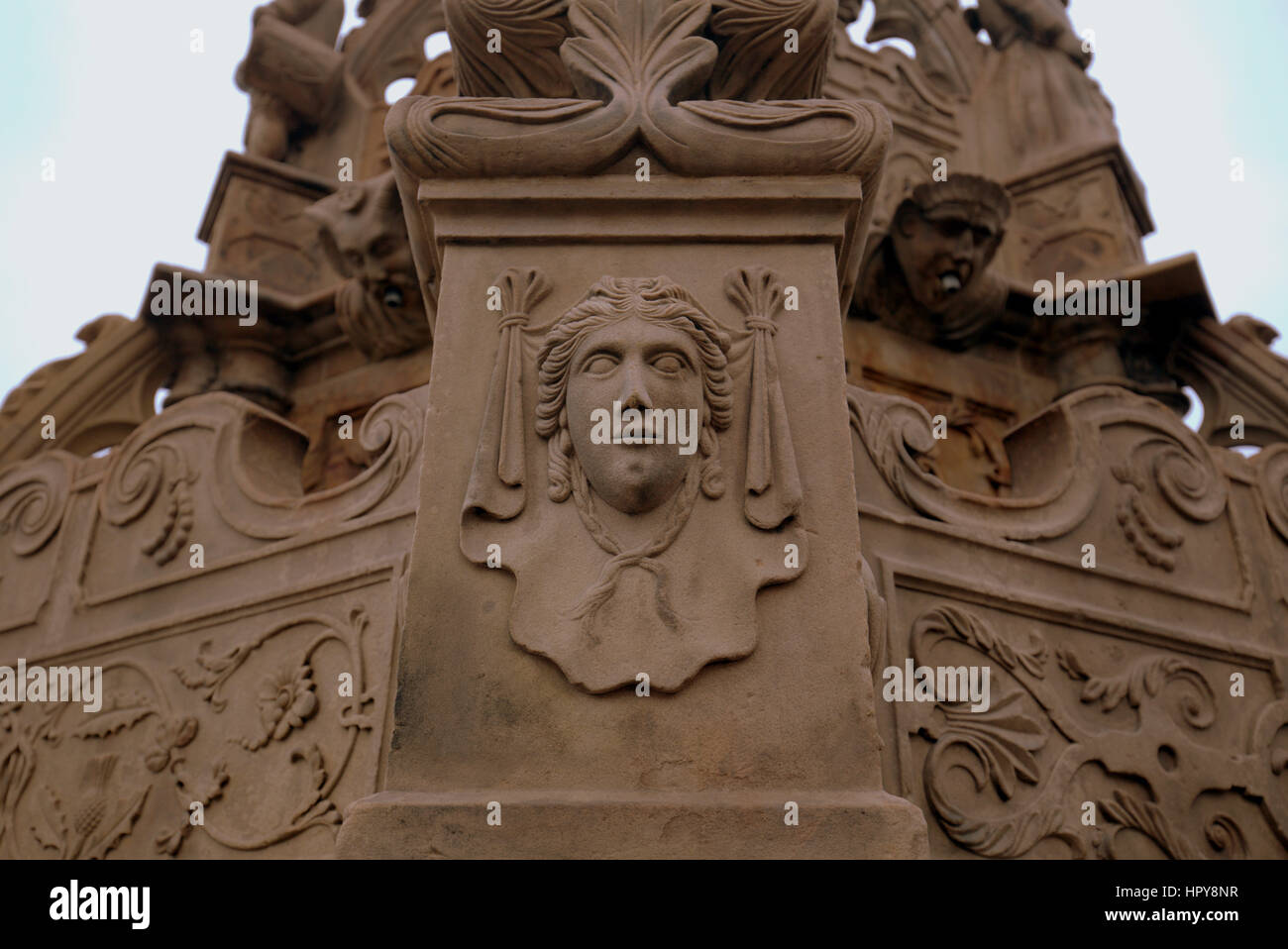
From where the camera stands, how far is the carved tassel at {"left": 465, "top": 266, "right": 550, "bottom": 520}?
112 inches

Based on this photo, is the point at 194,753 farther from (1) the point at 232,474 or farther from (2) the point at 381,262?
(2) the point at 381,262

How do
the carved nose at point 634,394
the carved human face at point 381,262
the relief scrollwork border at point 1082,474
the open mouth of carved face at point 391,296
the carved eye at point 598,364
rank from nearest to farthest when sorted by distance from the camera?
the carved nose at point 634,394 → the carved eye at point 598,364 → the relief scrollwork border at point 1082,474 → the carved human face at point 381,262 → the open mouth of carved face at point 391,296

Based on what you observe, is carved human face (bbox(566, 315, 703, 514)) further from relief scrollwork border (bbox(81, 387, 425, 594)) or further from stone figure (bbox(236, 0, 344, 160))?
stone figure (bbox(236, 0, 344, 160))

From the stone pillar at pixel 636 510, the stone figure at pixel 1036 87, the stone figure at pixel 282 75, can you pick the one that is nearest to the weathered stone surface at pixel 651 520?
the stone pillar at pixel 636 510

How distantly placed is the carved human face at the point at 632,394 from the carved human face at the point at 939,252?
3.58 m

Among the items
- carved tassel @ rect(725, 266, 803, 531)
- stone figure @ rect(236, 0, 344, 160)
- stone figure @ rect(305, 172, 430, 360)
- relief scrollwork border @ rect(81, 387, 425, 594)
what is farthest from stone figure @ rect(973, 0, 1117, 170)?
carved tassel @ rect(725, 266, 803, 531)

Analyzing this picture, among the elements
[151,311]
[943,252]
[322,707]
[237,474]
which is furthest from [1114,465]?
[151,311]

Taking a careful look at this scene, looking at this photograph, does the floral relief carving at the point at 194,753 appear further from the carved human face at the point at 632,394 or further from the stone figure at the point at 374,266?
the stone figure at the point at 374,266

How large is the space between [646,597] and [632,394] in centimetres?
49

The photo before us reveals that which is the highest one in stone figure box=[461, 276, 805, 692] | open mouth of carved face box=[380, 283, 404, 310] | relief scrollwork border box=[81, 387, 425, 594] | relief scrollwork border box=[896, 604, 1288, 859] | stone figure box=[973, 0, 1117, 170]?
stone figure box=[973, 0, 1117, 170]

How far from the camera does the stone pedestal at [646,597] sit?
2.47 meters

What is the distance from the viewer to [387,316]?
614 centimetres

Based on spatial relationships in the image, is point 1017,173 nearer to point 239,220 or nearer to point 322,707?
point 239,220

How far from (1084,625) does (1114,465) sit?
781 millimetres
